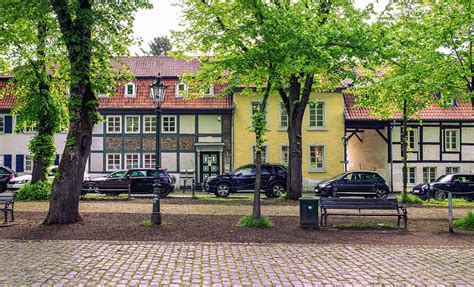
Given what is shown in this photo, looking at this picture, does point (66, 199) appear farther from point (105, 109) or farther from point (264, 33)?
point (105, 109)

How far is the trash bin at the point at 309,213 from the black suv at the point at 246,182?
1123cm

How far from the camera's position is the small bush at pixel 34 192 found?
20.1 meters

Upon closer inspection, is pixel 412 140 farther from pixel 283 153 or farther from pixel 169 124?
pixel 169 124

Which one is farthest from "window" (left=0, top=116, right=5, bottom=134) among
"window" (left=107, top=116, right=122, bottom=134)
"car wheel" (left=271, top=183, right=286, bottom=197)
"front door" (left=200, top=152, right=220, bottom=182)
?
"car wheel" (left=271, top=183, right=286, bottom=197)

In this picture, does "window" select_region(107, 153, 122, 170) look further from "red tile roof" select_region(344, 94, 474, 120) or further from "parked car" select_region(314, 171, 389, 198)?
"red tile roof" select_region(344, 94, 474, 120)

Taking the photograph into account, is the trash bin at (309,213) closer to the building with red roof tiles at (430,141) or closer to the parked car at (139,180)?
the parked car at (139,180)

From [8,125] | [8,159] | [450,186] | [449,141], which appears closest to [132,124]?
[8,125]

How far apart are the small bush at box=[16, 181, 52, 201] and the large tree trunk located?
8465mm

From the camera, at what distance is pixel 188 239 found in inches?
424

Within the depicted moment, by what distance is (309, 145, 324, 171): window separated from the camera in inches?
1253

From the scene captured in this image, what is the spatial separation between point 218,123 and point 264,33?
66.3 ft

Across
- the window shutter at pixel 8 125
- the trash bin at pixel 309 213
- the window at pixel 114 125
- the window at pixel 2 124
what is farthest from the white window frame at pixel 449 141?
the window at pixel 2 124

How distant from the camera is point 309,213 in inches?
489

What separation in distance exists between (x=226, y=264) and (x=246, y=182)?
51.2 ft
